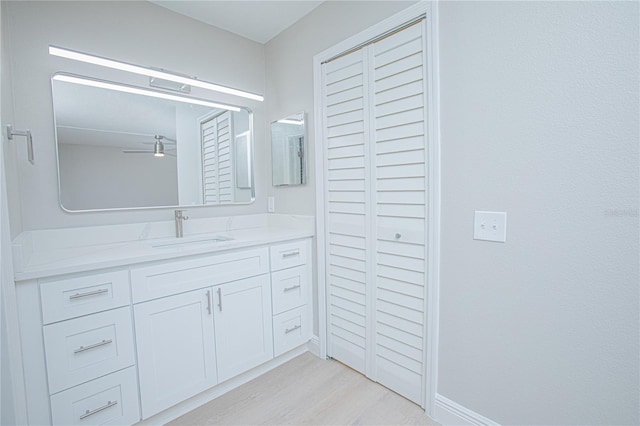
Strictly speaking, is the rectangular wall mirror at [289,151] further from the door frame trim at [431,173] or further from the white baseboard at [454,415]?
the white baseboard at [454,415]

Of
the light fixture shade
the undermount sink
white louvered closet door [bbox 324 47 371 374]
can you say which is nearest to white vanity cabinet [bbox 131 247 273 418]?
the undermount sink

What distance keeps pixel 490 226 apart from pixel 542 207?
8.0 inches

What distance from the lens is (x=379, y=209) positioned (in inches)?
65.4

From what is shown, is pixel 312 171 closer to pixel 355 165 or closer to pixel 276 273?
pixel 355 165

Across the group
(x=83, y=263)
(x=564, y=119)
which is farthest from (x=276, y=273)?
(x=564, y=119)

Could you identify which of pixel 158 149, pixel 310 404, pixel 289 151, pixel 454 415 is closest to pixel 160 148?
pixel 158 149

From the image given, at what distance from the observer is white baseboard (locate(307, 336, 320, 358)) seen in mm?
2094

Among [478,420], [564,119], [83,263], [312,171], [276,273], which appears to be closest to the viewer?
[564,119]

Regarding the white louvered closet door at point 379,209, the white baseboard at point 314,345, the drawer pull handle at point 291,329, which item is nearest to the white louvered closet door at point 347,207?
the white louvered closet door at point 379,209

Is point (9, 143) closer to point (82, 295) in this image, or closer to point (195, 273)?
point (82, 295)

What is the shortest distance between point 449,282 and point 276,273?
42.2 inches

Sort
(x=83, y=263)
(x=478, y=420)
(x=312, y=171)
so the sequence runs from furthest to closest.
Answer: (x=312, y=171), (x=478, y=420), (x=83, y=263)

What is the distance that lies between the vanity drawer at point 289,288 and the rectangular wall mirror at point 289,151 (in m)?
0.68

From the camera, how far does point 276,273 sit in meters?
1.90
